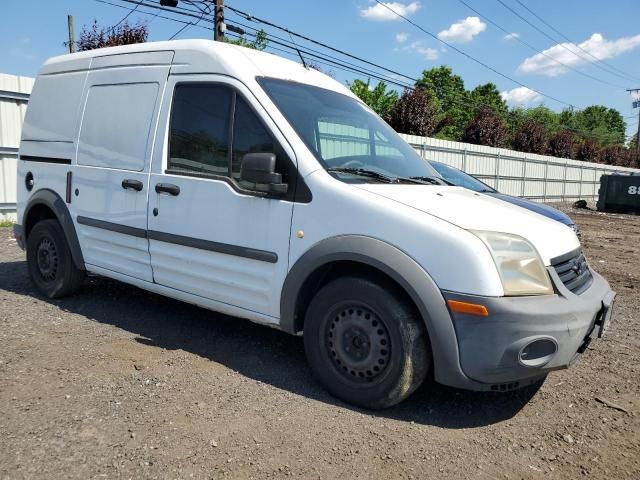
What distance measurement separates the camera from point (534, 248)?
115 inches

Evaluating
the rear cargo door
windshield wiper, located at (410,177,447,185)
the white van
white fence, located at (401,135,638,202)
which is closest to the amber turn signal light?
the white van

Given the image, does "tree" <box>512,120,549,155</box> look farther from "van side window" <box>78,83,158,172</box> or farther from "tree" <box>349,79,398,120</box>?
"van side window" <box>78,83,158,172</box>

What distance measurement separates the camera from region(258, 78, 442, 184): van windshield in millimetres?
3447

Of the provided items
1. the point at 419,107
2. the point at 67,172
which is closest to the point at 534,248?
the point at 67,172

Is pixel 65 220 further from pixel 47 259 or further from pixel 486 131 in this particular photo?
pixel 486 131

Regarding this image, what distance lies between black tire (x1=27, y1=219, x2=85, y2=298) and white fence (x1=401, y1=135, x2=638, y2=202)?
12.4 meters

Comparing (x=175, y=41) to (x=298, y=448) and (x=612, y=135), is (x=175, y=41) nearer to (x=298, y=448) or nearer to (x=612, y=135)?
(x=298, y=448)

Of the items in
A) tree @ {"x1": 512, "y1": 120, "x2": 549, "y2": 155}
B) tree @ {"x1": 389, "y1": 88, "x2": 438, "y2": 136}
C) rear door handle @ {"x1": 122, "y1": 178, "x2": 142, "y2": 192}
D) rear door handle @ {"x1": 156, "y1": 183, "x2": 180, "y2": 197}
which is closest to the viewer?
rear door handle @ {"x1": 156, "y1": 183, "x2": 180, "y2": 197}

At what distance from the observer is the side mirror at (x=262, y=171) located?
3184 mm

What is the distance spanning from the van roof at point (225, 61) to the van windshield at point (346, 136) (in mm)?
106

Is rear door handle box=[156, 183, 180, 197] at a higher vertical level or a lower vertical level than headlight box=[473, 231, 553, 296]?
higher

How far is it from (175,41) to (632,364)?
425 cm

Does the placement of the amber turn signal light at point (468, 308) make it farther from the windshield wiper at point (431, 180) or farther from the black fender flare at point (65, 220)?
the black fender flare at point (65, 220)

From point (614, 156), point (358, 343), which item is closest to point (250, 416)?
point (358, 343)
